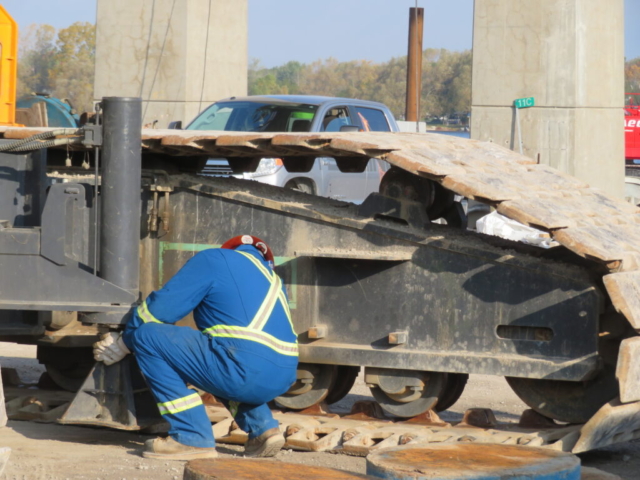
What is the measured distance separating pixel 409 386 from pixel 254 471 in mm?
2511

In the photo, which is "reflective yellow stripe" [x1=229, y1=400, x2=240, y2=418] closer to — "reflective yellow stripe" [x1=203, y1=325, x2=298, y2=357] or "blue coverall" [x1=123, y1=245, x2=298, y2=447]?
"blue coverall" [x1=123, y1=245, x2=298, y2=447]

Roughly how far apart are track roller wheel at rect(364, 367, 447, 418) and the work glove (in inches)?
59.5

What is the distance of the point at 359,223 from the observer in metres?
6.33

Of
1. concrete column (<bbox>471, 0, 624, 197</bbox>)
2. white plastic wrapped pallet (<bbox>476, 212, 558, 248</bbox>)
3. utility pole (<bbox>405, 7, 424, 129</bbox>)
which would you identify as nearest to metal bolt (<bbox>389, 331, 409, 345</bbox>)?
white plastic wrapped pallet (<bbox>476, 212, 558, 248</bbox>)

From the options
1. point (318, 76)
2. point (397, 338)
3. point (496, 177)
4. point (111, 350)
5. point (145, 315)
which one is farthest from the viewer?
point (318, 76)

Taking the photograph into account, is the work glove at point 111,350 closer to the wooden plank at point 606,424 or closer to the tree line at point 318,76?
the wooden plank at point 606,424

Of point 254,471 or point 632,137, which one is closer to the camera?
point 254,471

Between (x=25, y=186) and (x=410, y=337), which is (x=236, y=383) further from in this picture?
(x=25, y=186)

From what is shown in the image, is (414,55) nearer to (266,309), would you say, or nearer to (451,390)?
(451,390)

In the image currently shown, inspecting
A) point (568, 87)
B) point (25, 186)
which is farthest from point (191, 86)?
point (25, 186)

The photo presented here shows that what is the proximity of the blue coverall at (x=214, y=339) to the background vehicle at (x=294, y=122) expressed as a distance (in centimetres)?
565

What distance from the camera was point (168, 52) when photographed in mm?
16906

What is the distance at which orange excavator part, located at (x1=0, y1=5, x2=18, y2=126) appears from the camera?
27.2 ft

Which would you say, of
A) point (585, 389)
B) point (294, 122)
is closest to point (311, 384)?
point (585, 389)
